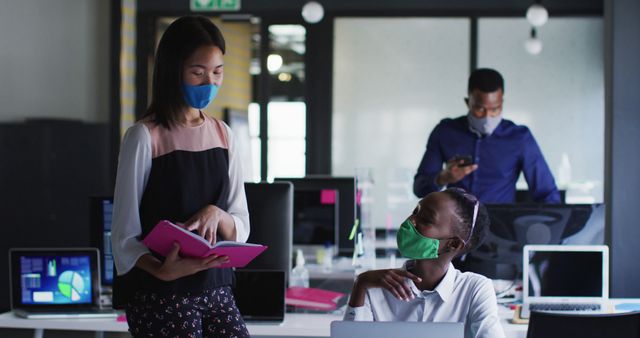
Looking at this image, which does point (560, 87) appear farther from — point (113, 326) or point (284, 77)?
point (113, 326)

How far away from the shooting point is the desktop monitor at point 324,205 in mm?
5031

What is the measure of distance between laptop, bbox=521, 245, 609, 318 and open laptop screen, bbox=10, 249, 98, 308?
1642 millimetres

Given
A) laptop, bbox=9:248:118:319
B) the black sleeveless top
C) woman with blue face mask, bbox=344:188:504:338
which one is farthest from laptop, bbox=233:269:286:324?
the black sleeveless top

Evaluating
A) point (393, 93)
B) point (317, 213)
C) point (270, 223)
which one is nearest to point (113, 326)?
point (270, 223)

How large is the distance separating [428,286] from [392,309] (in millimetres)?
116

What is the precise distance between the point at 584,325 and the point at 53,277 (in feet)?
6.49

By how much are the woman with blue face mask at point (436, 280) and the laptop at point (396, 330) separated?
451 mm

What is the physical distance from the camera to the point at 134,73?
8734 millimetres

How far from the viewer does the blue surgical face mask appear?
2.17 meters

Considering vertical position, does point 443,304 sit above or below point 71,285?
above

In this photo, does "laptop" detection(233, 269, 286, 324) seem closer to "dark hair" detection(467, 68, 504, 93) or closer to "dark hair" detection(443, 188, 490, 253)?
"dark hair" detection(443, 188, 490, 253)

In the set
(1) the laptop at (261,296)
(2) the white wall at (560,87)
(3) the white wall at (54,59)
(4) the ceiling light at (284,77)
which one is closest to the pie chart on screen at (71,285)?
(1) the laptop at (261,296)

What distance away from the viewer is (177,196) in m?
2.15

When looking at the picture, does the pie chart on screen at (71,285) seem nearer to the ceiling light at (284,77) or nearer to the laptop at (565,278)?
the laptop at (565,278)
